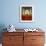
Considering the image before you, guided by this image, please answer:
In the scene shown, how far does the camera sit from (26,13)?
4293 mm

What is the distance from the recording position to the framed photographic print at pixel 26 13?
14.0 ft

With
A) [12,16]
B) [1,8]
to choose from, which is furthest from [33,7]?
[1,8]

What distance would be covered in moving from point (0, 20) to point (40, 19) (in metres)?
1.32

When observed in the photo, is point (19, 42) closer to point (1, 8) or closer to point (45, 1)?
point (1, 8)

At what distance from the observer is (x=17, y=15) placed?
4.30 meters

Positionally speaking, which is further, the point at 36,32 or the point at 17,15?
the point at 17,15

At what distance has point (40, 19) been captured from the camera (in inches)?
169

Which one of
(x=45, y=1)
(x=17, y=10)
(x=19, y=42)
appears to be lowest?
(x=19, y=42)

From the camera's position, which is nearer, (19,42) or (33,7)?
(19,42)

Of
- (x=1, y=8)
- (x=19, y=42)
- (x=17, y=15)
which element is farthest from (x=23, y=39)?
(x=1, y=8)

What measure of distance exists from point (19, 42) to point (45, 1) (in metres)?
1.58

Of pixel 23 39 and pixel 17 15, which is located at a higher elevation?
pixel 17 15

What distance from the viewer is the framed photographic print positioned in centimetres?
426

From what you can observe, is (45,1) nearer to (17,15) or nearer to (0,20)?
(17,15)
